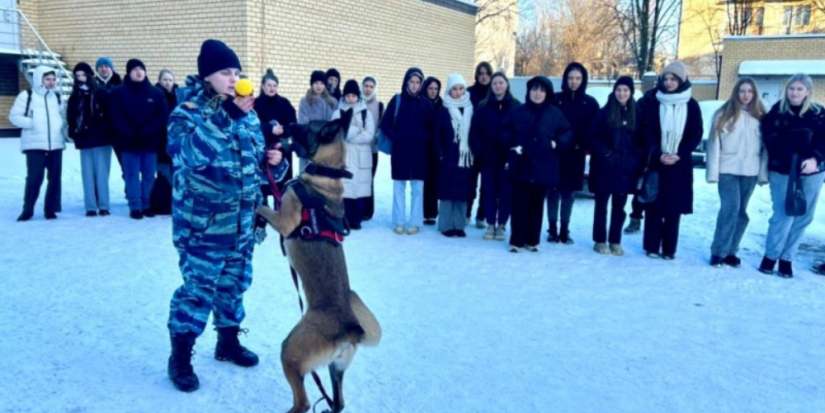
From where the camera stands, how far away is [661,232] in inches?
264

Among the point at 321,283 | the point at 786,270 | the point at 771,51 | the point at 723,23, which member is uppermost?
the point at 723,23

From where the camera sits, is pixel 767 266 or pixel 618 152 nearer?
pixel 767 266

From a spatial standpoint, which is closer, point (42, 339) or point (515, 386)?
point (515, 386)

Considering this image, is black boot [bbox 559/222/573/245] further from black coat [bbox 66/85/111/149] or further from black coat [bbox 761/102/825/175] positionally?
black coat [bbox 66/85/111/149]

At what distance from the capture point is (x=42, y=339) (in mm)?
4090

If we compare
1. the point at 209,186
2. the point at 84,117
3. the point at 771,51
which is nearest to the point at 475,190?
the point at 209,186

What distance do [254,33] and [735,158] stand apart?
10178 millimetres

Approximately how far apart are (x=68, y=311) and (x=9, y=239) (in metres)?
2.78

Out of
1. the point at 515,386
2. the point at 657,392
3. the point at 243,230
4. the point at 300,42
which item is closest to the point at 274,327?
the point at 243,230

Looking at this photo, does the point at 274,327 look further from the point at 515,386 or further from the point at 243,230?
the point at 515,386

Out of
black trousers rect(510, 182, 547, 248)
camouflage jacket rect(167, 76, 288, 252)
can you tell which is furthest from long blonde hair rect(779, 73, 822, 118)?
camouflage jacket rect(167, 76, 288, 252)

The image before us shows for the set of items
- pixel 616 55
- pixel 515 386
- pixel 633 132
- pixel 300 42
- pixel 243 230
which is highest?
pixel 616 55

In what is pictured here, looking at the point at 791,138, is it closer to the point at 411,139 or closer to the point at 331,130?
the point at 411,139

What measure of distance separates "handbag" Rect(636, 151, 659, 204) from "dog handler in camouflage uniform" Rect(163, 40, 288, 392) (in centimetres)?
446
